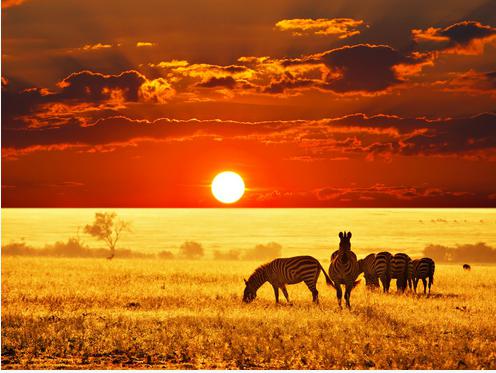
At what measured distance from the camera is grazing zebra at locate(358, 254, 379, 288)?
30734mm

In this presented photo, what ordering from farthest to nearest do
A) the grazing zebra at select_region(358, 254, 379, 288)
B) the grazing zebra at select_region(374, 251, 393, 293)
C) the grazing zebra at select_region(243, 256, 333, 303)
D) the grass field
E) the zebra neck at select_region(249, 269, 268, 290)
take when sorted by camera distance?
the grazing zebra at select_region(358, 254, 379, 288) < the grazing zebra at select_region(374, 251, 393, 293) < the zebra neck at select_region(249, 269, 268, 290) < the grazing zebra at select_region(243, 256, 333, 303) < the grass field

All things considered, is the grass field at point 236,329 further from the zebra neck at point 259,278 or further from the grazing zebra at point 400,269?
the grazing zebra at point 400,269

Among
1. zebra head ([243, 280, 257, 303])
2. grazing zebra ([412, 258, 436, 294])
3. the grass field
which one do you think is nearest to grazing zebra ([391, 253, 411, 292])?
grazing zebra ([412, 258, 436, 294])

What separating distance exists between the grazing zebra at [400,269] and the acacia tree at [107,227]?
57.8 m

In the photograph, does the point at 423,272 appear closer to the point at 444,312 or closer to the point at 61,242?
the point at 444,312

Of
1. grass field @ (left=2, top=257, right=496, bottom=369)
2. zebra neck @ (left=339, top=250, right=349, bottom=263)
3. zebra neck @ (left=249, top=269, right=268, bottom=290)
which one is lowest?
grass field @ (left=2, top=257, right=496, bottom=369)

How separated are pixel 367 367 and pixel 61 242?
6386cm

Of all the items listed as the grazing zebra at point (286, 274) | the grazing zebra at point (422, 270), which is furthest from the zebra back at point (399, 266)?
the grazing zebra at point (286, 274)

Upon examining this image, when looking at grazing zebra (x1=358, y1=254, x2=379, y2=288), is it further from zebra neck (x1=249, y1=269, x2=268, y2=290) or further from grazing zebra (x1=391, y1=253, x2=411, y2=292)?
zebra neck (x1=249, y1=269, x2=268, y2=290)

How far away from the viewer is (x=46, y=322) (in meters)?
21.2

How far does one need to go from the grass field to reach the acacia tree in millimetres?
53686

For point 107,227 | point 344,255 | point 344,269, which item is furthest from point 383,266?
point 107,227

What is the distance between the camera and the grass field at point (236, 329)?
1698 cm

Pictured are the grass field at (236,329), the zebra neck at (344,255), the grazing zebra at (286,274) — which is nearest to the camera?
the grass field at (236,329)
